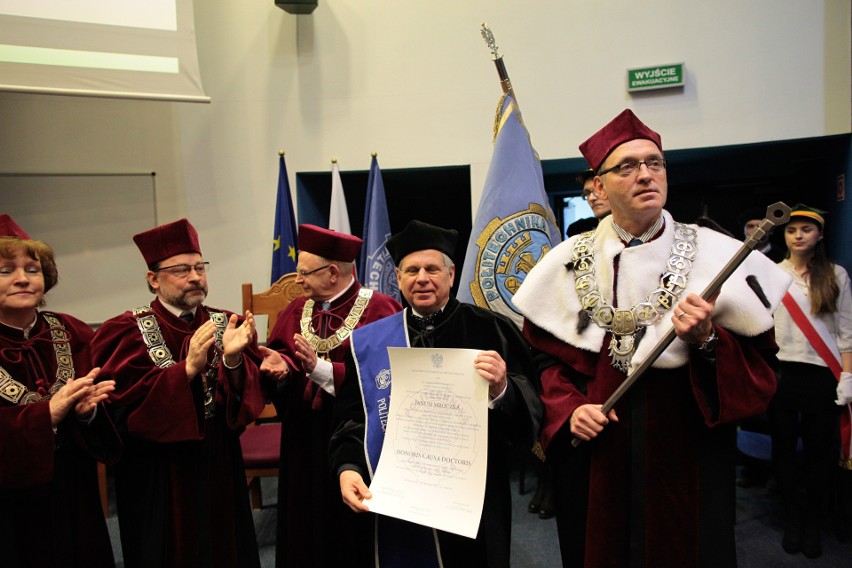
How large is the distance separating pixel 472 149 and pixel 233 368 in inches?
127

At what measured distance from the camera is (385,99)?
486cm

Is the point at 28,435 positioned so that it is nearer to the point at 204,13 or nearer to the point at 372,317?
the point at 372,317

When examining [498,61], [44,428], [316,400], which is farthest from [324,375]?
[498,61]

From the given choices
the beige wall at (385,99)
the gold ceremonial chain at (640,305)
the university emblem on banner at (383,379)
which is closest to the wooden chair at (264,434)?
the beige wall at (385,99)

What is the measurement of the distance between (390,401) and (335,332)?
100cm

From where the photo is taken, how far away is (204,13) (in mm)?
4832

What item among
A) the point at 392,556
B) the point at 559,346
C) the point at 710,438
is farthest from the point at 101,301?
the point at 710,438

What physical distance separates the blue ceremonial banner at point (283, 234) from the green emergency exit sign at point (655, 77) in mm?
3024

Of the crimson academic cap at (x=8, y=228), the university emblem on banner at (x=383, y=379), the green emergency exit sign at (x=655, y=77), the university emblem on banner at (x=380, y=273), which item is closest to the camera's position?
the university emblem on banner at (x=383, y=379)

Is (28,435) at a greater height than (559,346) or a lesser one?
lesser

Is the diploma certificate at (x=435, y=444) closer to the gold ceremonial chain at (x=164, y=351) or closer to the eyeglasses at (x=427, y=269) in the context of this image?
the eyeglasses at (x=427, y=269)

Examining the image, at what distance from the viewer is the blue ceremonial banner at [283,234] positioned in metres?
4.61

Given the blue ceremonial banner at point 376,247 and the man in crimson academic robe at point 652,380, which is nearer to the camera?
the man in crimson academic robe at point 652,380

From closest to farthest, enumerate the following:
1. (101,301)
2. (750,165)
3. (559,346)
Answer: (559,346) → (101,301) → (750,165)
